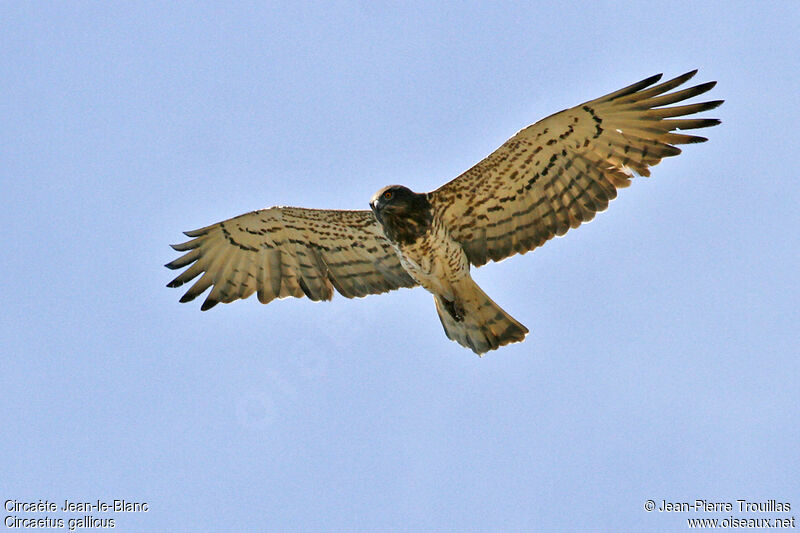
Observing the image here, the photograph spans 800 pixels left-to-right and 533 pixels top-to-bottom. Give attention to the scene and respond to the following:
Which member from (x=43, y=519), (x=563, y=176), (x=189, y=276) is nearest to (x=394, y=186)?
(x=563, y=176)

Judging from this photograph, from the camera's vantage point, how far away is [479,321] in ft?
37.3

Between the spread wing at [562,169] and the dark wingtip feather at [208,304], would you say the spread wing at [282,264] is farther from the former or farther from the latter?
the spread wing at [562,169]

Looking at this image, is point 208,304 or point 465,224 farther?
point 208,304

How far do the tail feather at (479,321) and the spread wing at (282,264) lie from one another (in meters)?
0.87

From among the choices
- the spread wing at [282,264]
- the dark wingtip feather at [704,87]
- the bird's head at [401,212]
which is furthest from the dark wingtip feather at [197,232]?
the dark wingtip feather at [704,87]

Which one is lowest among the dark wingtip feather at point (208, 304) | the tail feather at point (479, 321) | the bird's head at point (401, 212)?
the tail feather at point (479, 321)

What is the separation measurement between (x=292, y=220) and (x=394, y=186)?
1.58 metres

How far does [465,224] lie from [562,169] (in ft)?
4.11

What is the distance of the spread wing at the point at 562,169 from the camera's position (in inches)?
429

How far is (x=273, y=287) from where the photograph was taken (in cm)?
1214

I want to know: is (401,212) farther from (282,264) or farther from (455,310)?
(282,264)

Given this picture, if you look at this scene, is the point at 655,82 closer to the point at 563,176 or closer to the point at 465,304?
the point at 563,176

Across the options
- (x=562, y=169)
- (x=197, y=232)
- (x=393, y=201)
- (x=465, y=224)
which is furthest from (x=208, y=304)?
(x=562, y=169)

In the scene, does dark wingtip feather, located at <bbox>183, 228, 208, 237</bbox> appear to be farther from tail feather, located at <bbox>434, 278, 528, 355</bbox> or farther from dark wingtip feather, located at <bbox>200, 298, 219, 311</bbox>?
tail feather, located at <bbox>434, 278, 528, 355</bbox>
